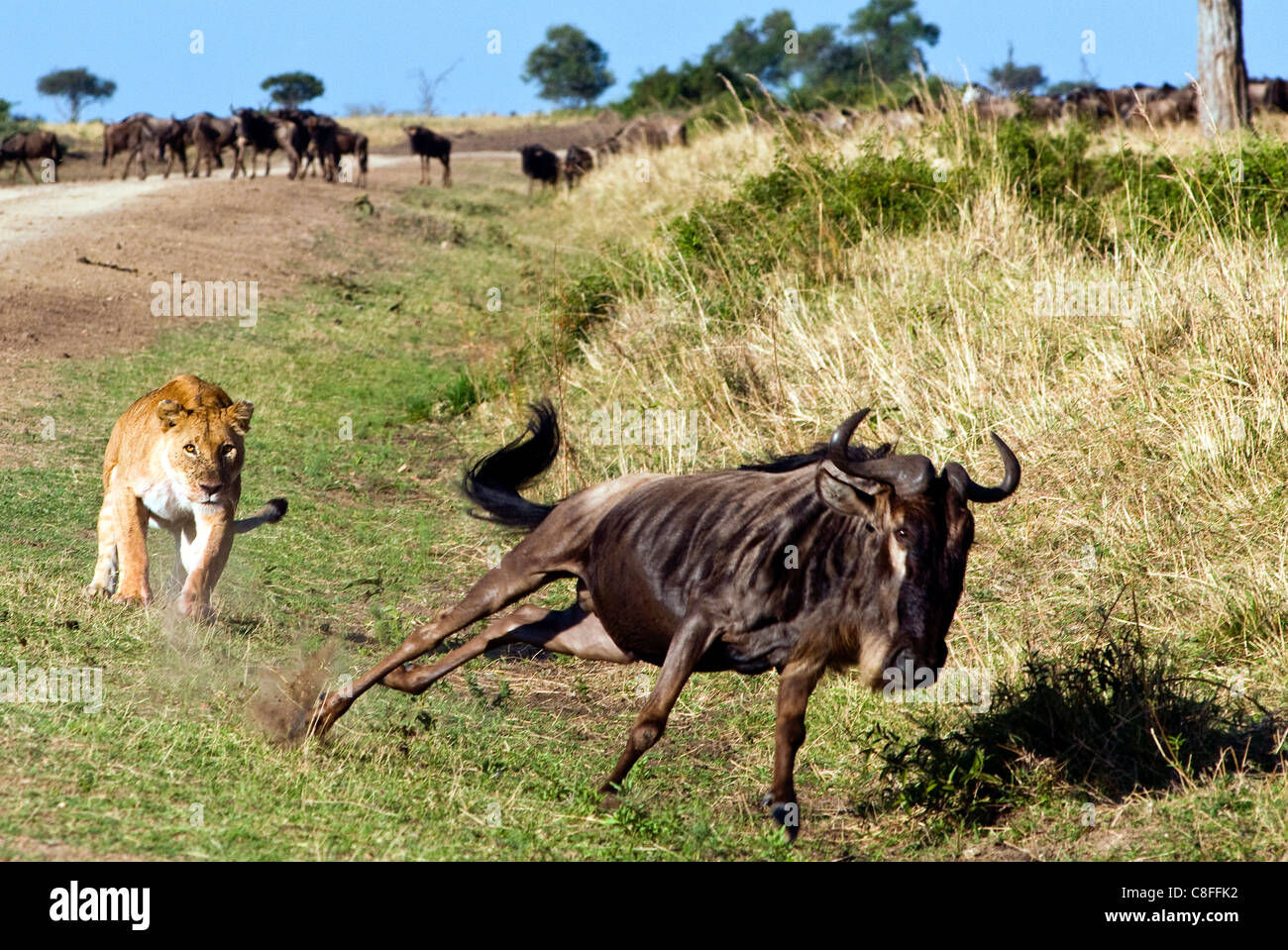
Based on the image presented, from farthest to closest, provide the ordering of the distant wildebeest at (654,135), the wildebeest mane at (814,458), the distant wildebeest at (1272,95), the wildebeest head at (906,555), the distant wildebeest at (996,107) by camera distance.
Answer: the distant wildebeest at (654,135) → the distant wildebeest at (1272,95) → the distant wildebeest at (996,107) → the wildebeest mane at (814,458) → the wildebeest head at (906,555)

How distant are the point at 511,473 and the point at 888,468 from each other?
2.20 metres

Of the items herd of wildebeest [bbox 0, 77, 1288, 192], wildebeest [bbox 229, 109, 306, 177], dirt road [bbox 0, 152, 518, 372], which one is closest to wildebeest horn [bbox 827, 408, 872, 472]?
dirt road [bbox 0, 152, 518, 372]

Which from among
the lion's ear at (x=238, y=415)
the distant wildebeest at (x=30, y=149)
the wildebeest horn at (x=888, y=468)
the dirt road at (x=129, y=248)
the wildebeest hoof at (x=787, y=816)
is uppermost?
the distant wildebeest at (x=30, y=149)

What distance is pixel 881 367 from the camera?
8914 mm

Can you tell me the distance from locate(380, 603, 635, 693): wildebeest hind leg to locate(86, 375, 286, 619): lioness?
3.62ft

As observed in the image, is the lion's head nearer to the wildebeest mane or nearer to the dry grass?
the wildebeest mane

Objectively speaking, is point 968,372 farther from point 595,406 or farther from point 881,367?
point 595,406

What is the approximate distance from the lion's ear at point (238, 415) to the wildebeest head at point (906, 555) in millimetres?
2913

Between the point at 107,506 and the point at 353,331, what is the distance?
746cm

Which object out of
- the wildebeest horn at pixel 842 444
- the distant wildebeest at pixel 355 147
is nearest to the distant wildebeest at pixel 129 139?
the distant wildebeest at pixel 355 147

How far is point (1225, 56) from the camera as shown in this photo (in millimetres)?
15477

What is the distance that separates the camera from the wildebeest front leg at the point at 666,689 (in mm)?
4754

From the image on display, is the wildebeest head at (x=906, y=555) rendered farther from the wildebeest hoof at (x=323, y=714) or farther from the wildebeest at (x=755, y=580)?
the wildebeest hoof at (x=323, y=714)
